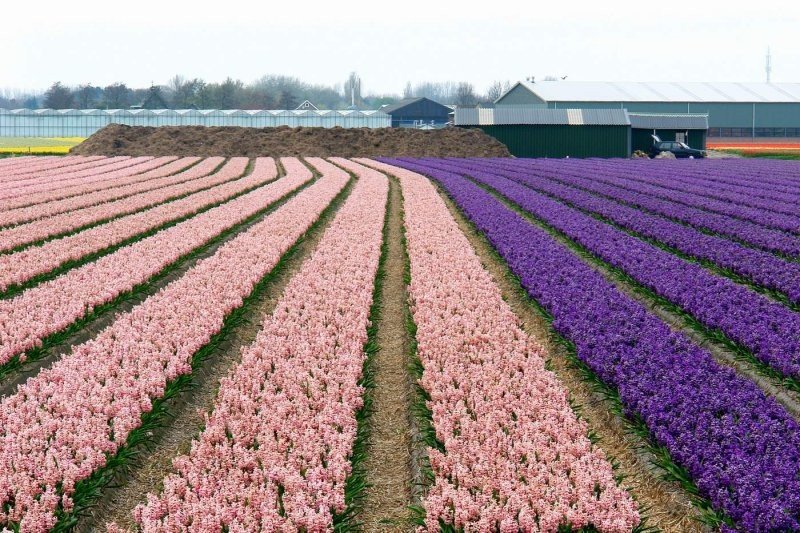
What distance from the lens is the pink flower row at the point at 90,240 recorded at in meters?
14.7

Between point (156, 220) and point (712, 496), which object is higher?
point (156, 220)

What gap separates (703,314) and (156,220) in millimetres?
15648

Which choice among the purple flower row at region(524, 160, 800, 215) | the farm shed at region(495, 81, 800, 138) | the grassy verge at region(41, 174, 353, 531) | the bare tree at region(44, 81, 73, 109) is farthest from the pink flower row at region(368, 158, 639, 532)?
the bare tree at region(44, 81, 73, 109)

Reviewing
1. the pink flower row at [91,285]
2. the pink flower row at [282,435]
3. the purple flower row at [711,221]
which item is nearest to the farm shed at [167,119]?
the purple flower row at [711,221]

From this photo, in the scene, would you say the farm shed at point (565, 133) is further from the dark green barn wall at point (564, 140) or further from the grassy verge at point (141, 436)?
the grassy verge at point (141, 436)

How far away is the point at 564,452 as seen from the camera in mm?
6934

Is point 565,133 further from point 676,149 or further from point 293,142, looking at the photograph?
point 293,142

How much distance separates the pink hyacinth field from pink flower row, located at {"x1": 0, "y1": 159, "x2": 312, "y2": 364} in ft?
0.21

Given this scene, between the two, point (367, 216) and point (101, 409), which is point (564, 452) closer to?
point (101, 409)

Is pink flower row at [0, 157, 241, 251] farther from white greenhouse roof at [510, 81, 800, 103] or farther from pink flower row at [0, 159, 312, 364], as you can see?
white greenhouse roof at [510, 81, 800, 103]

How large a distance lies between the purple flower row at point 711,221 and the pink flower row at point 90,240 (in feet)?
49.8

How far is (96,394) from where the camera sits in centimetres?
826

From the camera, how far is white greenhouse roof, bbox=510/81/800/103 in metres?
95.5

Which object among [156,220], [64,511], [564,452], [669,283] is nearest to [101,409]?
[64,511]
